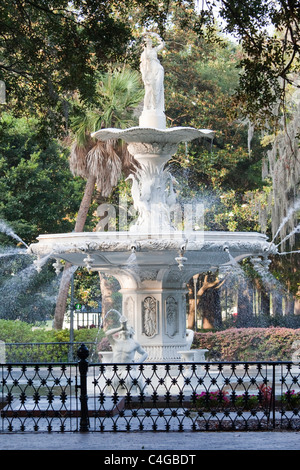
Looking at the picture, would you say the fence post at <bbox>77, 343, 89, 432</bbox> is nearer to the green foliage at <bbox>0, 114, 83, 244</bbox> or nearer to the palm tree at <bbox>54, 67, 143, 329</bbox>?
the palm tree at <bbox>54, 67, 143, 329</bbox>

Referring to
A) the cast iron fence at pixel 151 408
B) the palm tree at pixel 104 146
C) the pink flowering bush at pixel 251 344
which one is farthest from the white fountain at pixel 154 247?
the palm tree at pixel 104 146

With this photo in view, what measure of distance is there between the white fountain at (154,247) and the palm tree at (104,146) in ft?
34.2

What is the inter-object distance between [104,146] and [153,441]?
19429mm

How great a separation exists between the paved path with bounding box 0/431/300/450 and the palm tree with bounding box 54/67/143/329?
59.2 ft

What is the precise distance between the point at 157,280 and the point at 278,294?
1873cm

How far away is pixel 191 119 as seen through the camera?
109ft

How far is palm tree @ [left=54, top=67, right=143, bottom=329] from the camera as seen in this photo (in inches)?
1147

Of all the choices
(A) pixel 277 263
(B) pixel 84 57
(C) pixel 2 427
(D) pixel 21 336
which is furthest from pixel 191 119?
(C) pixel 2 427

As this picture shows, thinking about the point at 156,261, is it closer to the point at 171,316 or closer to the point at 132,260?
the point at 132,260

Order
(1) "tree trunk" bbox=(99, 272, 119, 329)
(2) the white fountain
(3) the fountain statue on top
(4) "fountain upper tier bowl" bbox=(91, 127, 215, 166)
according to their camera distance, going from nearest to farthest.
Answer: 1. (2) the white fountain
2. (4) "fountain upper tier bowl" bbox=(91, 127, 215, 166)
3. (3) the fountain statue on top
4. (1) "tree trunk" bbox=(99, 272, 119, 329)

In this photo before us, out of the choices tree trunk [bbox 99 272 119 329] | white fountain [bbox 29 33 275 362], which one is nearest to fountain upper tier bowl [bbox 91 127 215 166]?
white fountain [bbox 29 33 275 362]

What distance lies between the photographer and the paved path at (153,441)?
10148mm

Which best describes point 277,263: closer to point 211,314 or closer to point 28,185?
point 211,314

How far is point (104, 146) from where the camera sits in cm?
2938
